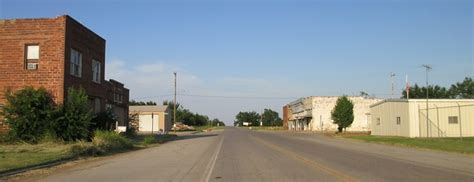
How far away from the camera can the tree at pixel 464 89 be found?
100125 millimetres

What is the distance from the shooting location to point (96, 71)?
127ft

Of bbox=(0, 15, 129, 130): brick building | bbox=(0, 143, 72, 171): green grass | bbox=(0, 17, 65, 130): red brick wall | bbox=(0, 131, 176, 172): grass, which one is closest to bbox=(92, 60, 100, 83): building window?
bbox=(0, 15, 129, 130): brick building

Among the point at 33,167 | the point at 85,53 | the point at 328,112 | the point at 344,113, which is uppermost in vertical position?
the point at 85,53

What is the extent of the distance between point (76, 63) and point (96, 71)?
4239 mm

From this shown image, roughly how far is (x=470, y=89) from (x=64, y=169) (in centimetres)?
9655

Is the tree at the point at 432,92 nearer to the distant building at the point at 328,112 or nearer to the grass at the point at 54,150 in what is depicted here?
the distant building at the point at 328,112

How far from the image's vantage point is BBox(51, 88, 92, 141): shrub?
3048 centimetres

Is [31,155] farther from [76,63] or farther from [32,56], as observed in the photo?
[76,63]

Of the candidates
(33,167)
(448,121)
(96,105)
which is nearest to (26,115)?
(96,105)

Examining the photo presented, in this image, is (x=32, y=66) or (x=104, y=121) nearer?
(x=32, y=66)

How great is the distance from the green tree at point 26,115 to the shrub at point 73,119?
57 centimetres

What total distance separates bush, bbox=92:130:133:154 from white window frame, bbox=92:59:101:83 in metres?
7.91

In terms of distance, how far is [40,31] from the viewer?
32531 mm

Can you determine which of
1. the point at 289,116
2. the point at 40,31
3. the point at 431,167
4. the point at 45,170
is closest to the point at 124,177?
the point at 45,170
